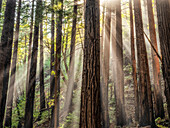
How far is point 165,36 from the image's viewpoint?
3.20 metres

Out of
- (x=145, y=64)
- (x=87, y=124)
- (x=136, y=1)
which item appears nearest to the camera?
(x=87, y=124)

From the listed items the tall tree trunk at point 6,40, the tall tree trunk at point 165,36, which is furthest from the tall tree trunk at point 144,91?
the tall tree trunk at point 6,40

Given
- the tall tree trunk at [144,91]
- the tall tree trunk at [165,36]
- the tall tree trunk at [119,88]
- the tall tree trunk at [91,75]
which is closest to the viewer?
the tall tree trunk at [165,36]

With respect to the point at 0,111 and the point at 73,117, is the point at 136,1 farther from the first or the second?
the point at 0,111

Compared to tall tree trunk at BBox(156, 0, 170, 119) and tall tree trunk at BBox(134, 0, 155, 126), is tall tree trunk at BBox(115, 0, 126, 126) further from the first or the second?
tall tree trunk at BBox(156, 0, 170, 119)

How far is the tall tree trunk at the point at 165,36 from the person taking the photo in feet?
10.1

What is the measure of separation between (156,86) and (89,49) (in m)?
6.33

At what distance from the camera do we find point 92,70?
366cm

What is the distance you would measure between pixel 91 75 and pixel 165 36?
76.5 inches

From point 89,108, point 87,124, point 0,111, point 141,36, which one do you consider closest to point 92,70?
point 89,108

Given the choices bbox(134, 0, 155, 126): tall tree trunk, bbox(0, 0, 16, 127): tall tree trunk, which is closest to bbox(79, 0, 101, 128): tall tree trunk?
bbox(134, 0, 155, 126): tall tree trunk

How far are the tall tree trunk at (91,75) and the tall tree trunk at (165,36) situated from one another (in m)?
1.54

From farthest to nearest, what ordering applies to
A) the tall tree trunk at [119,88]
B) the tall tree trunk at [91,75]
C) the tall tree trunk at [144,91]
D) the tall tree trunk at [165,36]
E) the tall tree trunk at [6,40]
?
the tall tree trunk at [119,88], the tall tree trunk at [6,40], the tall tree trunk at [144,91], the tall tree trunk at [91,75], the tall tree trunk at [165,36]

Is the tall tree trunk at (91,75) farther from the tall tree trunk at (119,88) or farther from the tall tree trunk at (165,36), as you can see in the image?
the tall tree trunk at (119,88)
